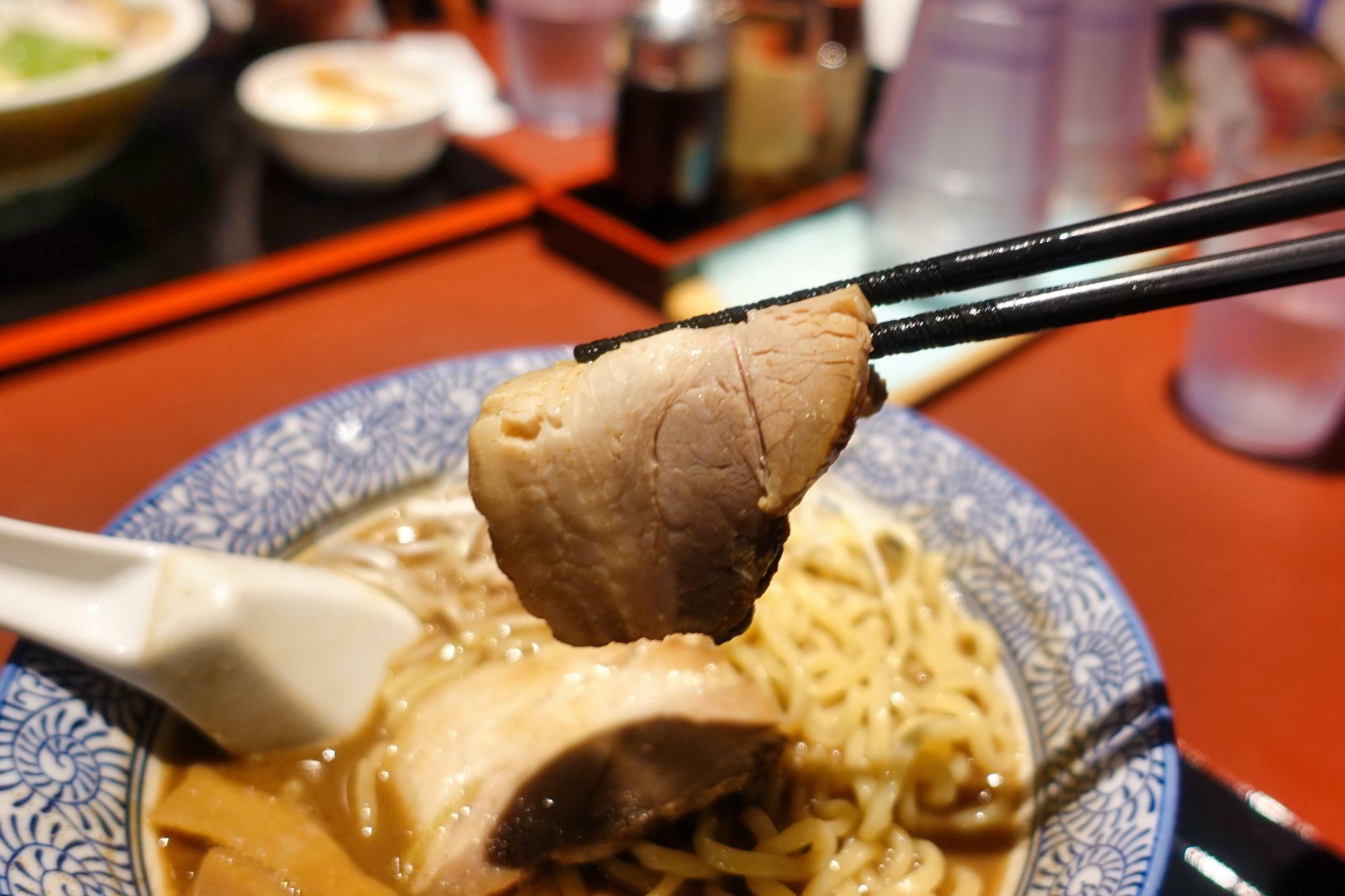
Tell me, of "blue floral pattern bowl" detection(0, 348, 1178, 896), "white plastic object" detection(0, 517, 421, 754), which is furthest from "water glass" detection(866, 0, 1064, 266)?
"white plastic object" detection(0, 517, 421, 754)

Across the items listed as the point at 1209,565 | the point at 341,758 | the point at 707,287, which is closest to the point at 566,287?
the point at 707,287

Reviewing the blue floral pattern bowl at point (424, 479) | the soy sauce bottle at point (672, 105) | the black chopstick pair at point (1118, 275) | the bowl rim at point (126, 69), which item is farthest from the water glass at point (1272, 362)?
the bowl rim at point (126, 69)

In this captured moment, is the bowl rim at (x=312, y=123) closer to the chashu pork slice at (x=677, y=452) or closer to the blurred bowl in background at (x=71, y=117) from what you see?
the blurred bowl in background at (x=71, y=117)

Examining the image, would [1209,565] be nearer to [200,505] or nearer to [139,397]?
[200,505]

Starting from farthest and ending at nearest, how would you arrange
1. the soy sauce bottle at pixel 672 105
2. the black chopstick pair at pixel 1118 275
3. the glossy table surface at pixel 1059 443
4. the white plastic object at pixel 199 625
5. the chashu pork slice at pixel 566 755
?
the soy sauce bottle at pixel 672 105
the glossy table surface at pixel 1059 443
the chashu pork slice at pixel 566 755
the white plastic object at pixel 199 625
the black chopstick pair at pixel 1118 275

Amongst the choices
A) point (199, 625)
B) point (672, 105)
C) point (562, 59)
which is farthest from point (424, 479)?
point (562, 59)

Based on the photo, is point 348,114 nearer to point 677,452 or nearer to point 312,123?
point 312,123
